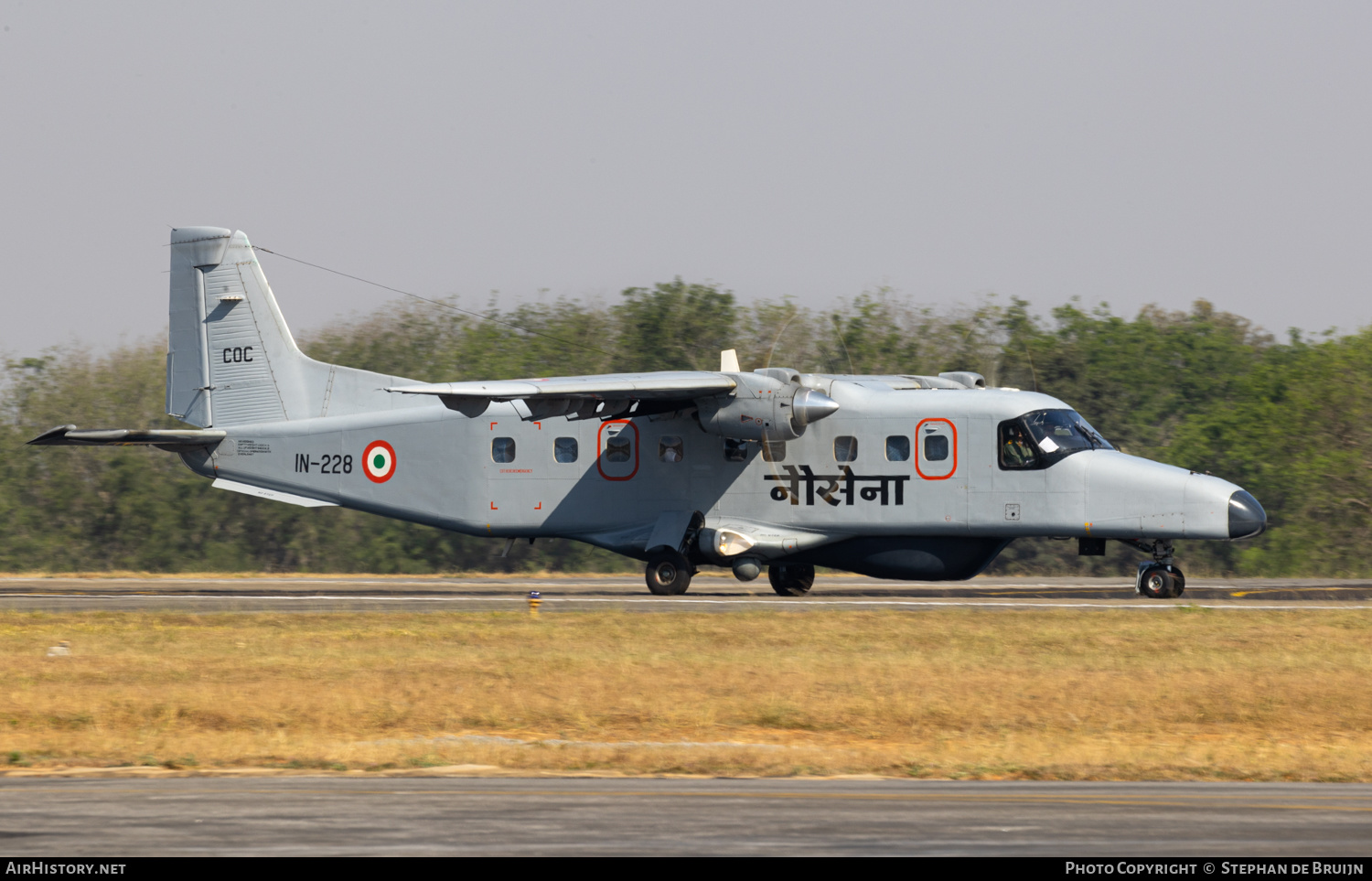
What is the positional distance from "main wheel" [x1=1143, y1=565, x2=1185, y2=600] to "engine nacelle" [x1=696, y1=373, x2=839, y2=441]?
6053 millimetres

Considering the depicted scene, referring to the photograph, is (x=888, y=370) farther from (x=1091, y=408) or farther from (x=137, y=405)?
(x=137, y=405)

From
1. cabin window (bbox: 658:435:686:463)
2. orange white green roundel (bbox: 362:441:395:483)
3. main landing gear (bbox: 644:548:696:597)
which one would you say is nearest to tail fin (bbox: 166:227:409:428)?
orange white green roundel (bbox: 362:441:395:483)

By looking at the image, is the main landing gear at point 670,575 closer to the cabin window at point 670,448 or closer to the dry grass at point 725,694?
the cabin window at point 670,448

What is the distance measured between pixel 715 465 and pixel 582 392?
3235 millimetres

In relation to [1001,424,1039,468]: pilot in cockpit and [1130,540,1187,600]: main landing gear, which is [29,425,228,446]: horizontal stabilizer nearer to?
[1001,424,1039,468]: pilot in cockpit

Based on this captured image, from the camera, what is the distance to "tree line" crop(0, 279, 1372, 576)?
4194 cm

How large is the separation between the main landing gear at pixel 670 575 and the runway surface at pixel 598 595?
379 mm

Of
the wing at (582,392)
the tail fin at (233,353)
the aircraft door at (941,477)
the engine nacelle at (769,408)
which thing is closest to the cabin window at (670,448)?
the wing at (582,392)

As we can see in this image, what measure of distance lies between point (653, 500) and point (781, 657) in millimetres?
9721

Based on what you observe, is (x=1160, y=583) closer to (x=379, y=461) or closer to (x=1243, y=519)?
(x=1243, y=519)

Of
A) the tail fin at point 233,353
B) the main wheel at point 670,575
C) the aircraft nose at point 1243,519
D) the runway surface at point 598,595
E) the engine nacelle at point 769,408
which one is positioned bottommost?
the runway surface at point 598,595

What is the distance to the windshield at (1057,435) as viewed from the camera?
24.9 meters

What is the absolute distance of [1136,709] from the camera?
46.7 feet

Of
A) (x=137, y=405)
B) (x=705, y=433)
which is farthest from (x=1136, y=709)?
(x=137, y=405)
